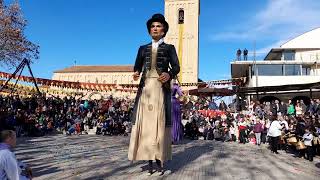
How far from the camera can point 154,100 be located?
22.7ft

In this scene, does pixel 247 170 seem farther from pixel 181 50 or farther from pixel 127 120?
pixel 181 50

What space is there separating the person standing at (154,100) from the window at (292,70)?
126 feet

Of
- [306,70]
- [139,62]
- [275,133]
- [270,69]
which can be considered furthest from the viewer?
[306,70]

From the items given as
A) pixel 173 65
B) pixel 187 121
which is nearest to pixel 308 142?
pixel 173 65

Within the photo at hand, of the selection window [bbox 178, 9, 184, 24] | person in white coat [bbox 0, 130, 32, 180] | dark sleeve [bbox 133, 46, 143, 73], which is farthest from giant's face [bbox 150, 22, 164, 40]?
window [bbox 178, 9, 184, 24]

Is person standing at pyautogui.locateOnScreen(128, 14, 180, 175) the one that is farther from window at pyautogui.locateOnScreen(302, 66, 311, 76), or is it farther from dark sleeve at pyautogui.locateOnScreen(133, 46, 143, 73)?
window at pyautogui.locateOnScreen(302, 66, 311, 76)

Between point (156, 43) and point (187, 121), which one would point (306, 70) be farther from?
point (156, 43)

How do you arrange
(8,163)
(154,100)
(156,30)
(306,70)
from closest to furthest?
(8,163), (154,100), (156,30), (306,70)

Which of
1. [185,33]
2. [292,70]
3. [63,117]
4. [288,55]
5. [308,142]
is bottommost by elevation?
[308,142]

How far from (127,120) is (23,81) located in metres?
14.8

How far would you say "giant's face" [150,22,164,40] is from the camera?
23.3ft

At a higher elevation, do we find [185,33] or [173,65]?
[185,33]

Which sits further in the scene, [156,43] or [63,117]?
[63,117]

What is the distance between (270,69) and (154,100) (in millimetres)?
38423
